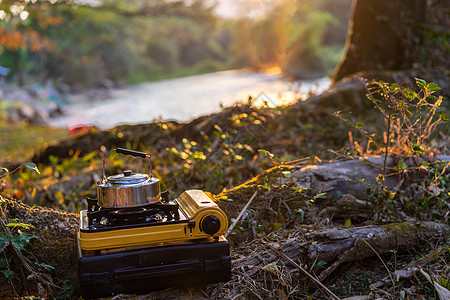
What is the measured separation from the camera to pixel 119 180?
6.99 feet

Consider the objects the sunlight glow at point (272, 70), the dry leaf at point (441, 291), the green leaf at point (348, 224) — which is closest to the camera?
the dry leaf at point (441, 291)

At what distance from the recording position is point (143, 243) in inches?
82.4

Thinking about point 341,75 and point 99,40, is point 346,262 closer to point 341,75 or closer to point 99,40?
point 341,75

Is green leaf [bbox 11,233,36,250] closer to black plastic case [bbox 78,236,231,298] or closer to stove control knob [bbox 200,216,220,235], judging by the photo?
black plastic case [bbox 78,236,231,298]

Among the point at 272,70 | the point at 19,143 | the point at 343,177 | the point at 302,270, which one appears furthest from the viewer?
the point at 272,70

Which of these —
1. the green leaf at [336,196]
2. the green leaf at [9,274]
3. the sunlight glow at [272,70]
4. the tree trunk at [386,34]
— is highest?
the tree trunk at [386,34]

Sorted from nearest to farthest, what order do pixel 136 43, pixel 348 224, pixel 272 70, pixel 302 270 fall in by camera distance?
pixel 302 270 < pixel 348 224 < pixel 272 70 < pixel 136 43

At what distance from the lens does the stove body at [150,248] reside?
2.06 metres

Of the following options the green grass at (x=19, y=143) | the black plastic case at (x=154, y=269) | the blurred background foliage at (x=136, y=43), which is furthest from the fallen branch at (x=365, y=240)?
the blurred background foliage at (x=136, y=43)

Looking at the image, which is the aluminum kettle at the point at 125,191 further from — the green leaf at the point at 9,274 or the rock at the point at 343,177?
the rock at the point at 343,177

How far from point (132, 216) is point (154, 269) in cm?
27

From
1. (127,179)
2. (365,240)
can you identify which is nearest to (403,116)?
(365,240)

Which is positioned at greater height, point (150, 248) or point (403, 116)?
point (403, 116)

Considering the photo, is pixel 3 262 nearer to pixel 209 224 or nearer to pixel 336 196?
pixel 209 224
